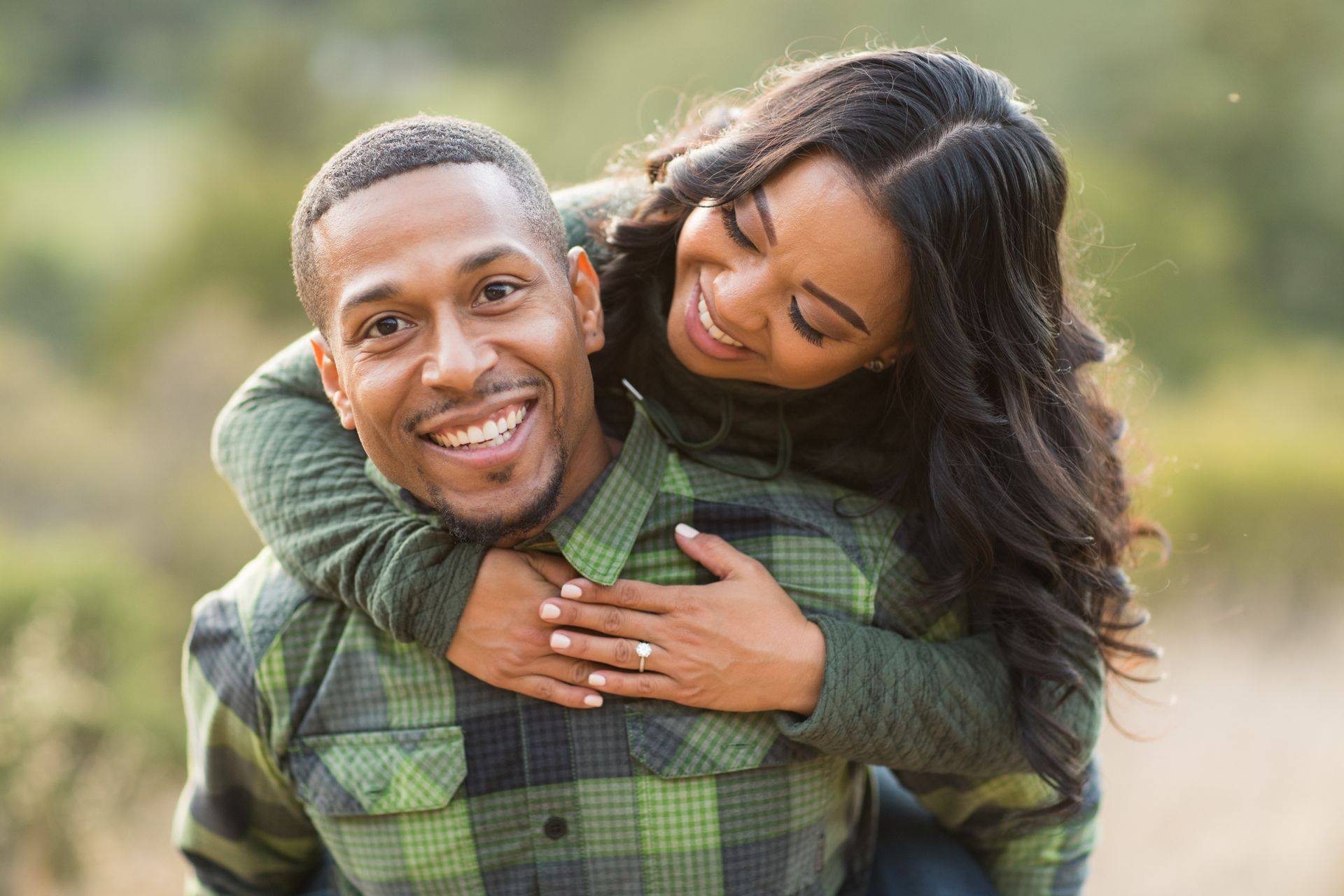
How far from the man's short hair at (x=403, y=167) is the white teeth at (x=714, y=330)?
282 mm

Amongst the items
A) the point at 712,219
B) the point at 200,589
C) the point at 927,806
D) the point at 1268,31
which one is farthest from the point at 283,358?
the point at 1268,31

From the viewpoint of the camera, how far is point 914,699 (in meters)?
1.90

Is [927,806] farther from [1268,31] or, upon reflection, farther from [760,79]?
[1268,31]

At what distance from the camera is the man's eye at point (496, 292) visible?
1.76 metres

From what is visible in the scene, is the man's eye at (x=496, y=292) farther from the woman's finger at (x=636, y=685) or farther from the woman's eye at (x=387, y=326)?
the woman's finger at (x=636, y=685)

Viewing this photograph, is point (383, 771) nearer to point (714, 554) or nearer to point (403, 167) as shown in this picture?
point (714, 554)

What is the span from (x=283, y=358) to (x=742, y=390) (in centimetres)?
89

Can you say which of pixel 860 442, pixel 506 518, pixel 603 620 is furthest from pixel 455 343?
pixel 860 442

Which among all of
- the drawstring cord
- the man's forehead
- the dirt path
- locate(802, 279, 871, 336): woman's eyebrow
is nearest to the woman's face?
locate(802, 279, 871, 336): woman's eyebrow

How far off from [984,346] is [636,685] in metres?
→ 0.81

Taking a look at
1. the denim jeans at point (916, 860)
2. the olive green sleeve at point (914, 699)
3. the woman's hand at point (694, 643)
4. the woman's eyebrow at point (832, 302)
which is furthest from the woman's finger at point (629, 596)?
the denim jeans at point (916, 860)

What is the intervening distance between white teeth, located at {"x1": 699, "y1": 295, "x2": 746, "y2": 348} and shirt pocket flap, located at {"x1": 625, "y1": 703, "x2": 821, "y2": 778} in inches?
24.5

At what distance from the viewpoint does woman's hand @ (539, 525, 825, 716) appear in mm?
1853

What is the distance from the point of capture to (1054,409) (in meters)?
2.10
